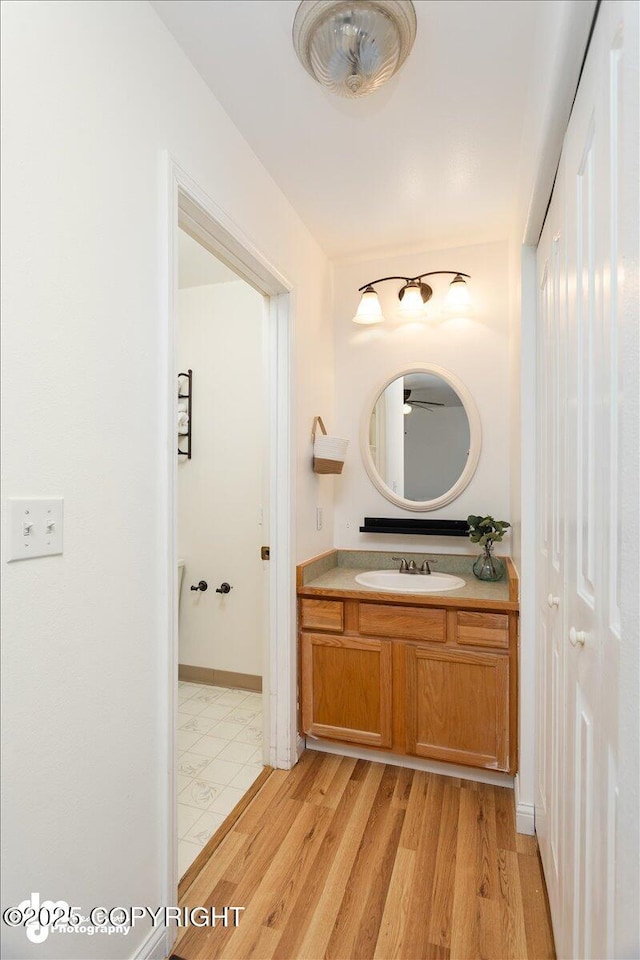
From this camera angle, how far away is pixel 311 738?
234cm

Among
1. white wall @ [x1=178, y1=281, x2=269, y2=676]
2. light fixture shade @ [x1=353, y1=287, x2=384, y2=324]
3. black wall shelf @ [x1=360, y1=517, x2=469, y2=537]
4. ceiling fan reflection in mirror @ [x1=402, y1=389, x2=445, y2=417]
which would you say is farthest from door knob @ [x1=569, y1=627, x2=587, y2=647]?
white wall @ [x1=178, y1=281, x2=269, y2=676]

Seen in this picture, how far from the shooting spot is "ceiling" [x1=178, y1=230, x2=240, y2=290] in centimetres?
260

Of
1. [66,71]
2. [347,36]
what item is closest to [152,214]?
[66,71]

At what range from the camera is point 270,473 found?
2.23 meters

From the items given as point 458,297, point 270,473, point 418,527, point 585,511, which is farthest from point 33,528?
point 458,297

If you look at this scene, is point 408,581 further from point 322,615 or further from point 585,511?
point 585,511

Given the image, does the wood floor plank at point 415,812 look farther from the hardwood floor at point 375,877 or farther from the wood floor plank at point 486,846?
the wood floor plank at point 486,846

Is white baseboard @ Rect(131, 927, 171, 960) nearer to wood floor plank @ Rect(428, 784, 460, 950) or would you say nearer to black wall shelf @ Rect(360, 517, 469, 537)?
wood floor plank @ Rect(428, 784, 460, 950)

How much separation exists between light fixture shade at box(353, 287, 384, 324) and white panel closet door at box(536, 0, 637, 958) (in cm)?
124

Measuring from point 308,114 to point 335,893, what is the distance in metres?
2.53

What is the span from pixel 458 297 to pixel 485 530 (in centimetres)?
118

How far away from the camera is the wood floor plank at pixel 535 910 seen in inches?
52.4

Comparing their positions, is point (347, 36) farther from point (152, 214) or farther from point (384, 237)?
point (384, 237)

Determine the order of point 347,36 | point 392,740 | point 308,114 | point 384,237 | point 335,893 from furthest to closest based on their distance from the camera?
point 384,237, point 392,740, point 308,114, point 335,893, point 347,36
